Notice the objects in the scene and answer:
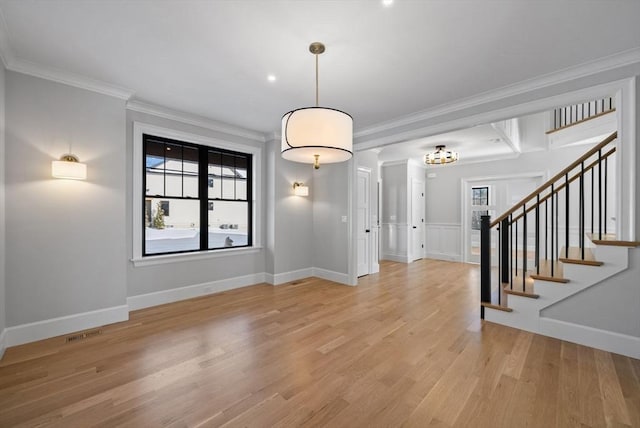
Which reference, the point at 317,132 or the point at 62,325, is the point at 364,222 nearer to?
the point at 317,132

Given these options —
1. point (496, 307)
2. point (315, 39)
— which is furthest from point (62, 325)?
point (496, 307)

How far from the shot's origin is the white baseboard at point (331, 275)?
510cm

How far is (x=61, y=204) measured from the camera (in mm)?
2971

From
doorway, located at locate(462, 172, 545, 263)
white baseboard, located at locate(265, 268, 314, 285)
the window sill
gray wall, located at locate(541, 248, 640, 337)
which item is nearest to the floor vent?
the window sill

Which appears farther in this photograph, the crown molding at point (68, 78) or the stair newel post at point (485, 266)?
the stair newel post at point (485, 266)

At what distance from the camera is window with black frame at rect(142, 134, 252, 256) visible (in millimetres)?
3994

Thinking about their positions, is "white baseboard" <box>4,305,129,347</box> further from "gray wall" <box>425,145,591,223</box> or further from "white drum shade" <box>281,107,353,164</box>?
"gray wall" <box>425,145,591,223</box>

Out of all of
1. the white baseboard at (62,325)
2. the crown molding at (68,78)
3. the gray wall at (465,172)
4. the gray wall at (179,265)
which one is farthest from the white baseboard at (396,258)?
the crown molding at (68,78)

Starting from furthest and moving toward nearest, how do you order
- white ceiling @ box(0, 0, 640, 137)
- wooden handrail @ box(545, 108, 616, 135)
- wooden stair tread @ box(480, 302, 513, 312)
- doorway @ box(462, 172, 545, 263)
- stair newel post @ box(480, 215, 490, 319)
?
1. doorway @ box(462, 172, 545, 263)
2. wooden handrail @ box(545, 108, 616, 135)
3. stair newel post @ box(480, 215, 490, 319)
4. wooden stair tread @ box(480, 302, 513, 312)
5. white ceiling @ box(0, 0, 640, 137)

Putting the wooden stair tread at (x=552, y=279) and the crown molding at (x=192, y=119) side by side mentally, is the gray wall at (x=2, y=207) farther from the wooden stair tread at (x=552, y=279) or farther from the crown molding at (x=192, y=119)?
the wooden stair tread at (x=552, y=279)

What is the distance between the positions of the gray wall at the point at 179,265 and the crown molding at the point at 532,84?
9.34 feet

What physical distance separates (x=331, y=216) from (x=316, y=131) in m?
3.37

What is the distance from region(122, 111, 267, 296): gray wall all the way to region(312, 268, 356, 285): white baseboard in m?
1.13

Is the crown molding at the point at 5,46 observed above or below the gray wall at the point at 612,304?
above
